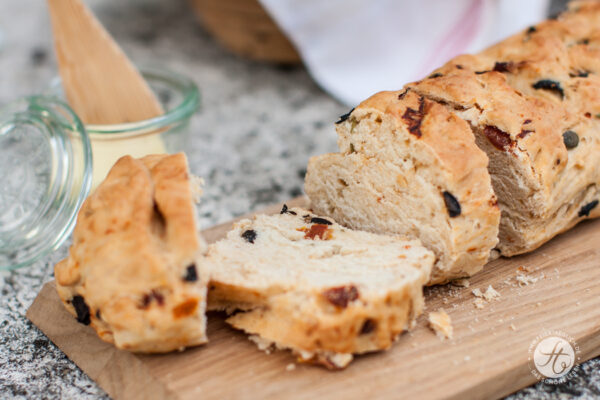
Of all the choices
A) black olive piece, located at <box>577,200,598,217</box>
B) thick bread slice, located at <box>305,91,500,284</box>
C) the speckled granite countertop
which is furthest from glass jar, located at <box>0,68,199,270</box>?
black olive piece, located at <box>577,200,598,217</box>

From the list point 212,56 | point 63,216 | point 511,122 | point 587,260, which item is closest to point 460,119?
point 511,122

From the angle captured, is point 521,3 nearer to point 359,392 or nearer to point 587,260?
point 587,260

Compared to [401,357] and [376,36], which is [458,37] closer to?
[376,36]

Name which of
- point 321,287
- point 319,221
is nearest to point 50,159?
point 319,221

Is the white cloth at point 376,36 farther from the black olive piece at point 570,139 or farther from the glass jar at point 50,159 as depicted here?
the black olive piece at point 570,139

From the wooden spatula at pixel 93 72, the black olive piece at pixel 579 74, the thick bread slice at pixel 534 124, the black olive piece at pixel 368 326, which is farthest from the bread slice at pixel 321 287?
the wooden spatula at pixel 93 72
